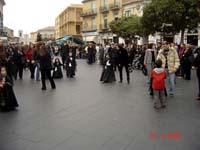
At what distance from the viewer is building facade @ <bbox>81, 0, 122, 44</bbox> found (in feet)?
182

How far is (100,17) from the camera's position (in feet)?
199

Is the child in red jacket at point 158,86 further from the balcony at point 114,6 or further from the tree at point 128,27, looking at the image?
the balcony at point 114,6

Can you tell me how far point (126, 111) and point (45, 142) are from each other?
114 inches

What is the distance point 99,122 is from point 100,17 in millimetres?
54673

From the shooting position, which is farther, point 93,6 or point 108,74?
point 93,6

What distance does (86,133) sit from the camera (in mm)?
6297

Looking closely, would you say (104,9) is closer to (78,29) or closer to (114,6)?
(114,6)

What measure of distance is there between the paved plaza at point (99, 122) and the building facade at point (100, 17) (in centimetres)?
4365

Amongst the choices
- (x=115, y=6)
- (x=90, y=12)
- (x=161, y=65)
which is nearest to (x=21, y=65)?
(x=161, y=65)

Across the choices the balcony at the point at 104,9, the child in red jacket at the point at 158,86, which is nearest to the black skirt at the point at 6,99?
the child in red jacket at the point at 158,86

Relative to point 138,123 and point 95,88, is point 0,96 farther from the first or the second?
point 95,88

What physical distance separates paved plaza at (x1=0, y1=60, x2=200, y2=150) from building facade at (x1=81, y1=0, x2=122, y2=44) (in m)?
43.7

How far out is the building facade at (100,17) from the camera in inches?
2183

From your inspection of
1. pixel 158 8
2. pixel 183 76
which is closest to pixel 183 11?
pixel 158 8
